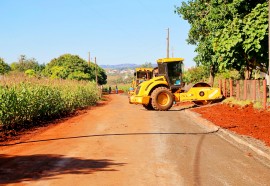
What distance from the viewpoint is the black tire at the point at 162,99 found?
21328mm

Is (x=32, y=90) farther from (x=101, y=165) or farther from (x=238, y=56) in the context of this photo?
(x=238, y=56)

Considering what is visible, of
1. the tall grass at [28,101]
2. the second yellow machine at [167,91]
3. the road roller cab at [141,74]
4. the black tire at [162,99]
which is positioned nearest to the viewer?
the tall grass at [28,101]

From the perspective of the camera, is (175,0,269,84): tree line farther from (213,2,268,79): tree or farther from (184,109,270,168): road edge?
(184,109,270,168): road edge

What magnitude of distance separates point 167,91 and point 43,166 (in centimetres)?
1484

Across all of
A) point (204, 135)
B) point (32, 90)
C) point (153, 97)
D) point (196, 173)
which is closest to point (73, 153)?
point (196, 173)

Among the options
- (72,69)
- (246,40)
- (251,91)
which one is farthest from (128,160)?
(72,69)

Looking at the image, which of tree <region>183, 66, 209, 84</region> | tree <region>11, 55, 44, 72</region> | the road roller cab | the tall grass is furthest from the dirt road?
tree <region>11, 55, 44, 72</region>

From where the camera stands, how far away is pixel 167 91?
21.5m

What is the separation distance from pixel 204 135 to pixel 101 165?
5.32 metres

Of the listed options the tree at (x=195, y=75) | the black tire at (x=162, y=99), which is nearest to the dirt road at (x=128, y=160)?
the black tire at (x=162, y=99)

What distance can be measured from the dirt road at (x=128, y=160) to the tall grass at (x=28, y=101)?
6.84 feet

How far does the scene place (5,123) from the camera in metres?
13.1

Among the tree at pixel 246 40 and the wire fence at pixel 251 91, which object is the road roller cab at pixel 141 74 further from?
the tree at pixel 246 40

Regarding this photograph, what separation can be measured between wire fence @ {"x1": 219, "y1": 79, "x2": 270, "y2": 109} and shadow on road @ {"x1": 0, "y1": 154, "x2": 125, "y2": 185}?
12.6m
